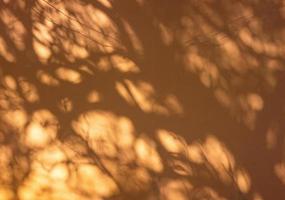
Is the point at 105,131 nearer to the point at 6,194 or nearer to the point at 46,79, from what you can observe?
the point at 46,79

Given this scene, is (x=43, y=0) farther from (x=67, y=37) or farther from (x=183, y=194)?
(x=183, y=194)

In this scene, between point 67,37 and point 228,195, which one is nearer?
point 67,37

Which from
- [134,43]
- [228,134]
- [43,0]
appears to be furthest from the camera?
[228,134]

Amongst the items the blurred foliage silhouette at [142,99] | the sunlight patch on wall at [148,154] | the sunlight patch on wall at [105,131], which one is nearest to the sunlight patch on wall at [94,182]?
the blurred foliage silhouette at [142,99]

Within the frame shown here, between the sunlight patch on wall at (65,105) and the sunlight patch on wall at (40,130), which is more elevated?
the sunlight patch on wall at (65,105)

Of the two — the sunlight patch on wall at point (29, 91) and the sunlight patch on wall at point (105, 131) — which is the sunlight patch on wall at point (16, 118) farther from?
the sunlight patch on wall at point (105, 131)

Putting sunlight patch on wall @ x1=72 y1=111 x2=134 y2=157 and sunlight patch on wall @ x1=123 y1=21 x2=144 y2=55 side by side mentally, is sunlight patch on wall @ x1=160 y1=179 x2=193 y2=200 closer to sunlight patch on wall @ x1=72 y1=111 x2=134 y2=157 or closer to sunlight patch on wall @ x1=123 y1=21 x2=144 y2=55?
sunlight patch on wall @ x1=72 y1=111 x2=134 y2=157

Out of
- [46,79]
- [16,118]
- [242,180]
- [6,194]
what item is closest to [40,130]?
[16,118]

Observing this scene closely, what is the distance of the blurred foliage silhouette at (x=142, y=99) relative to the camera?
98.0 inches

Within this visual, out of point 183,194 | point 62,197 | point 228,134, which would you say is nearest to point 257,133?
point 228,134

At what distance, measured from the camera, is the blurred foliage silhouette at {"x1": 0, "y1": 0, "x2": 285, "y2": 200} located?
8.17ft

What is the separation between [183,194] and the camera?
277 cm

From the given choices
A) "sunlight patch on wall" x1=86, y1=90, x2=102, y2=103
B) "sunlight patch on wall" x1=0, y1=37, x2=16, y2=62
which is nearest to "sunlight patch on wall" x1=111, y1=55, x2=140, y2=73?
"sunlight patch on wall" x1=86, y1=90, x2=102, y2=103

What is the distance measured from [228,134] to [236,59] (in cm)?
Answer: 54
